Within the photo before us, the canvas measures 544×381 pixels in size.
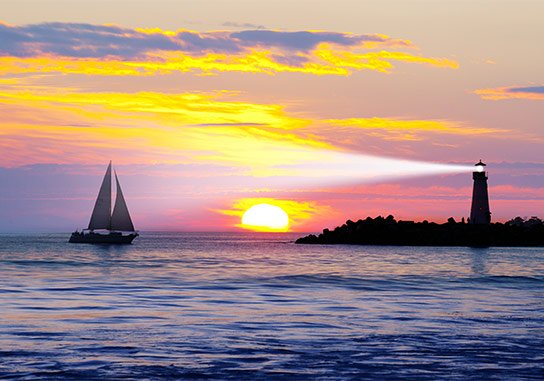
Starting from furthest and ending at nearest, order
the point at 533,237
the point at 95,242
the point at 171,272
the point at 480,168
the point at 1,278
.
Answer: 1. the point at 533,237
2. the point at 95,242
3. the point at 480,168
4. the point at 171,272
5. the point at 1,278

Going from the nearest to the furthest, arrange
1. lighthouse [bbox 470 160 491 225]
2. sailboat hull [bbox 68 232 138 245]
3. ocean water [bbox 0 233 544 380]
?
ocean water [bbox 0 233 544 380], lighthouse [bbox 470 160 491 225], sailboat hull [bbox 68 232 138 245]

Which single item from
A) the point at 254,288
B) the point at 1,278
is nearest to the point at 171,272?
the point at 1,278

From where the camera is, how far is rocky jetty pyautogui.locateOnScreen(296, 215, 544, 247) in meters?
139

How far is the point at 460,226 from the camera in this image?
14675 cm

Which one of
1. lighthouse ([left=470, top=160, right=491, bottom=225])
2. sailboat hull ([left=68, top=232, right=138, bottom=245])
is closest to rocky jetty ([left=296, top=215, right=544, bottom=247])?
lighthouse ([left=470, top=160, right=491, bottom=225])

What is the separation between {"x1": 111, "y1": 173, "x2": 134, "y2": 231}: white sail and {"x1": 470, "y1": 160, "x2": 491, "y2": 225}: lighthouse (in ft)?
157

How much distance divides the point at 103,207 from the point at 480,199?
51.4 metres

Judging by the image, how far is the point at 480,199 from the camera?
12644cm

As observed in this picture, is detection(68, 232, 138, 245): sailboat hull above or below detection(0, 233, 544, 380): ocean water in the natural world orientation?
above

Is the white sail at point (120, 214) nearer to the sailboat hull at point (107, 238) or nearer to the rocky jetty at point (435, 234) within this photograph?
the sailboat hull at point (107, 238)

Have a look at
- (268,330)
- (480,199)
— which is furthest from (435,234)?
(268,330)

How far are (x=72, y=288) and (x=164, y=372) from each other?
28.3m

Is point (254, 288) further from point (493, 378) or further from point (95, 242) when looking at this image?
point (95, 242)

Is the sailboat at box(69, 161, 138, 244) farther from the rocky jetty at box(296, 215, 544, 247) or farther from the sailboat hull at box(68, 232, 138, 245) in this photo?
the rocky jetty at box(296, 215, 544, 247)
